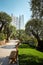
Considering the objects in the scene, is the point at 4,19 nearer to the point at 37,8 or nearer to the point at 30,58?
the point at 37,8

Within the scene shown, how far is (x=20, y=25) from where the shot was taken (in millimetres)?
160750

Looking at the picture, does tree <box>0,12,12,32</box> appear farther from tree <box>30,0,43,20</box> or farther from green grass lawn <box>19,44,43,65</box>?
tree <box>30,0,43,20</box>

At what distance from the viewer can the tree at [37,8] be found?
15650 mm

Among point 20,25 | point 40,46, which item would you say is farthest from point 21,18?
point 40,46

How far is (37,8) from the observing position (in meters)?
16.3

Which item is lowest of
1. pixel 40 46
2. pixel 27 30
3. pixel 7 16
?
pixel 40 46

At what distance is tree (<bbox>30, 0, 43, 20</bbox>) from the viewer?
15650mm

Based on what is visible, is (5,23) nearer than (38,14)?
No

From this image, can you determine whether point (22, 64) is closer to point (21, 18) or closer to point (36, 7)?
point (36, 7)

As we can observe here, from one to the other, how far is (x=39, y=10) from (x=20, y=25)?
145 meters

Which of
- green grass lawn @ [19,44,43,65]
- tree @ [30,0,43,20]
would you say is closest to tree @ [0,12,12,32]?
green grass lawn @ [19,44,43,65]

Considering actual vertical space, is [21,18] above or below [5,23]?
above

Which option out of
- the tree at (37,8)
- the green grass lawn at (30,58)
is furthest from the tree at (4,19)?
the tree at (37,8)

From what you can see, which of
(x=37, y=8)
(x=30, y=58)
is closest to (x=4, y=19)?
(x=37, y=8)
